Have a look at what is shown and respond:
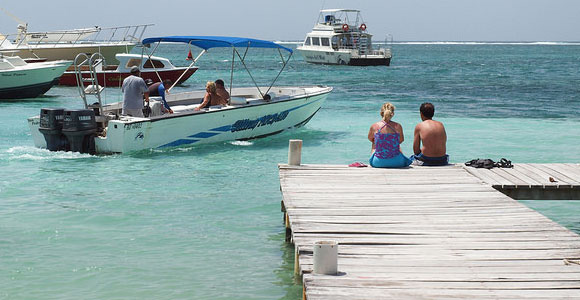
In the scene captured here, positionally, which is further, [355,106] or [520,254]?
[355,106]

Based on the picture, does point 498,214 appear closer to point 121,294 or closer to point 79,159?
point 121,294

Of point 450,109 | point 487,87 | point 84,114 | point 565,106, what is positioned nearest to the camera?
point 84,114

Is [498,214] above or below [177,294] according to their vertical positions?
above

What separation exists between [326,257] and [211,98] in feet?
33.7

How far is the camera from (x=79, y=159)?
44.9 ft

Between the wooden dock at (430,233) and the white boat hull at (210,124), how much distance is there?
202 inches

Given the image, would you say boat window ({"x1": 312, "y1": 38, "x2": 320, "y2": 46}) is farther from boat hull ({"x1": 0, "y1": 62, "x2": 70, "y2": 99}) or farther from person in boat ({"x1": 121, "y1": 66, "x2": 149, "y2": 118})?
person in boat ({"x1": 121, "y1": 66, "x2": 149, "y2": 118})

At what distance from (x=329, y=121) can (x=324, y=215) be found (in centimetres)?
1516

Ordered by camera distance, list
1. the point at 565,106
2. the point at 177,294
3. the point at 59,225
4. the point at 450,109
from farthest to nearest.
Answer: the point at 565,106 < the point at 450,109 < the point at 59,225 < the point at 177,294

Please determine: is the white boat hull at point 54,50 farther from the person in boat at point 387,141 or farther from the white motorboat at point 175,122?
the person in boat at point 387,141

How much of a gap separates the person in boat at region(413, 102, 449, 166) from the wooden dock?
0.71ft

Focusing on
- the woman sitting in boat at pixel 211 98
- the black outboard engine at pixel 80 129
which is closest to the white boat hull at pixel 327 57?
the woman sitting in boat at pixel 211 98

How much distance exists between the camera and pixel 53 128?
44.0 feet

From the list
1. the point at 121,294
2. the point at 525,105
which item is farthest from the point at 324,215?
the point at 525,105
